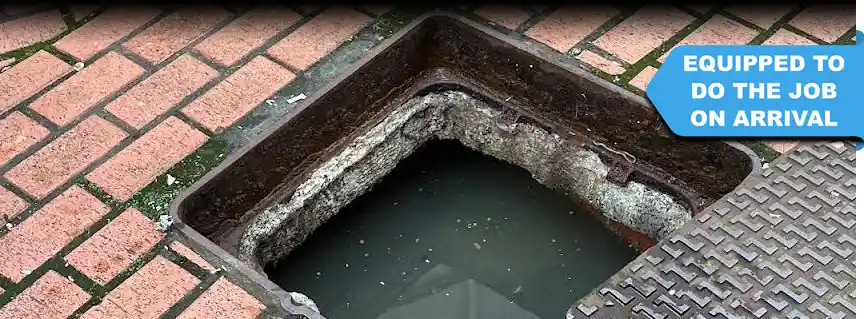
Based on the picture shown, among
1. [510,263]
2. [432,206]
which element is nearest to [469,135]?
[432,206]

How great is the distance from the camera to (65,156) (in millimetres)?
2938

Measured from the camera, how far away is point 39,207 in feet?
9.18

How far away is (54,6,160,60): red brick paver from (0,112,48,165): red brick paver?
320 millimetres

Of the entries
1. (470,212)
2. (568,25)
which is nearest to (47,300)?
(470,212)

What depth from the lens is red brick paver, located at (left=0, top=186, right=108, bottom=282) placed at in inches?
105

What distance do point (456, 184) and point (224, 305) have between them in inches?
42.9

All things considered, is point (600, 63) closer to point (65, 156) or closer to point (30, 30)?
point (65, 156)

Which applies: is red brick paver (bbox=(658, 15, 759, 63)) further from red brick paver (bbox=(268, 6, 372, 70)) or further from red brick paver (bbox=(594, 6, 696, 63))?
red brick paver (bbox=(268, 6, 372, 70))

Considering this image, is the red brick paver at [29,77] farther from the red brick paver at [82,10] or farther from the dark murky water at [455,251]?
the dark murky water at [455,251]

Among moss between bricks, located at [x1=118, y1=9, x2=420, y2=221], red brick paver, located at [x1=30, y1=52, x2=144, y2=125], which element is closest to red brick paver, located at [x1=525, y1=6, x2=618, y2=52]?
moss between bricks, located at [x1=118, y1=9, x2=420, y2=221]

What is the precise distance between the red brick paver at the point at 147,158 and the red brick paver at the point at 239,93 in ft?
0.22

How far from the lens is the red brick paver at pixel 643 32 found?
326cm

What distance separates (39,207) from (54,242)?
15 cm

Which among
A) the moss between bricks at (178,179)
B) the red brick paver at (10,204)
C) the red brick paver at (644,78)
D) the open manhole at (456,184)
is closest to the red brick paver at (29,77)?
the red brick paver at (10,204)
